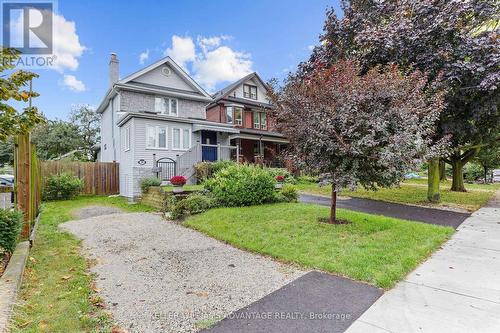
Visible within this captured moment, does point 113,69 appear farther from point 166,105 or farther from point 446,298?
point 446,298

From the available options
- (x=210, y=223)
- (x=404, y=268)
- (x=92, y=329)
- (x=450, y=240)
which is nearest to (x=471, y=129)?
(x=450, y=240)

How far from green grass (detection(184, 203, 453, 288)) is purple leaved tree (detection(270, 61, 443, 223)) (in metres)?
1.12

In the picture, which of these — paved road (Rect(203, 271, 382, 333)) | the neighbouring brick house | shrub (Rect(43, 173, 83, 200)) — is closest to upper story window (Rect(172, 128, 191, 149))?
the neighbouring brick house

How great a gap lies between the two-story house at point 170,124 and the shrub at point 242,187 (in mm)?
→ 2337

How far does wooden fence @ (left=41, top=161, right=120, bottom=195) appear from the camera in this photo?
15.7 m

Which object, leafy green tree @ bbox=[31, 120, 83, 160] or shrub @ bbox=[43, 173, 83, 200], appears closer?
shrub @ bbox=[43, 173, 83, 200]

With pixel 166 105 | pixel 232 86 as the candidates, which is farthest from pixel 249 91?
pixel 166 105

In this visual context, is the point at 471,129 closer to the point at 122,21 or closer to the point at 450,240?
the point at 450,240

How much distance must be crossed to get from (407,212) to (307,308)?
24.0ft

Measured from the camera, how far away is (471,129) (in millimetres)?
9984

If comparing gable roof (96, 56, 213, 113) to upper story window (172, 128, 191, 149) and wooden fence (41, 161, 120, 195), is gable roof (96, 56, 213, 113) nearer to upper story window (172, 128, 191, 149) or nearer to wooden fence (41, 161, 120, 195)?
upper story window (172, 128, 191, 149)

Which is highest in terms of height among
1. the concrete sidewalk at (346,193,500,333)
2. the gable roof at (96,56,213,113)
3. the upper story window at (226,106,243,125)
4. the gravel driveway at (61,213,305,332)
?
the gable roof at (96,56,213,113)

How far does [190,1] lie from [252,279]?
48.7ft

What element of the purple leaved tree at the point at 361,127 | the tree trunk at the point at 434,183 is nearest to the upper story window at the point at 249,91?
the tree trunk at the point at 434,183
